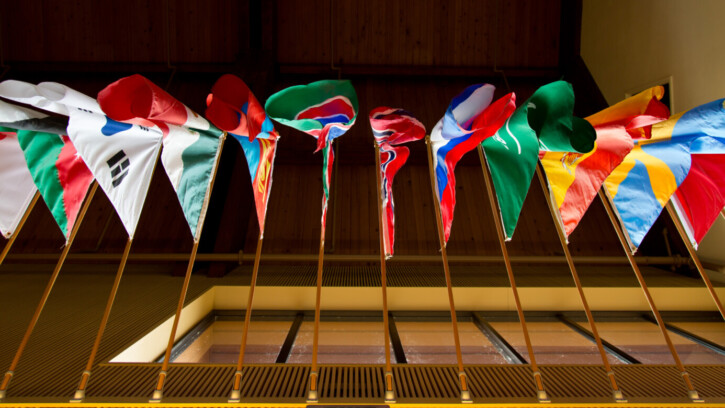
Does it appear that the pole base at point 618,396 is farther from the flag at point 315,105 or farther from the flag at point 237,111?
the flag at point 237,111

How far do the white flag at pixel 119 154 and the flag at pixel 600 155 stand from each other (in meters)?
2.16

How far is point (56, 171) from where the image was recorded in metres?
2.02

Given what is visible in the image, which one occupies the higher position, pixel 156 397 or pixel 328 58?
pixel 328 58

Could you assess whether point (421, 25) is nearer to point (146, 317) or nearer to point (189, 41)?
point (189, 41)

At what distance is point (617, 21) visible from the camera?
5.00m

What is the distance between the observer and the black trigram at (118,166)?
6.11ft

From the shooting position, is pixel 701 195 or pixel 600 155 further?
pixel 701 195

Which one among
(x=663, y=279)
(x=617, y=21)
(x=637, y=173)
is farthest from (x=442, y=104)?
(x=637, y=173)

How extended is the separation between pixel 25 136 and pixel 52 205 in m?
0.39

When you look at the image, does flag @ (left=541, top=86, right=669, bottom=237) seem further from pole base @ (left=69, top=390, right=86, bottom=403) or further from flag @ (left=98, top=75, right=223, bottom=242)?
pole base @ (left=69, top=390, right=86, bottom=403)

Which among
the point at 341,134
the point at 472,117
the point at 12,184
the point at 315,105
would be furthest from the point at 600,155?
the point at 12,184

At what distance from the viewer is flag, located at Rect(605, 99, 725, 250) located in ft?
6.06

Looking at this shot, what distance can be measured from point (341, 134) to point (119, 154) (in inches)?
44.8

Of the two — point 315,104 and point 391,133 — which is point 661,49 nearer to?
point 391,133
